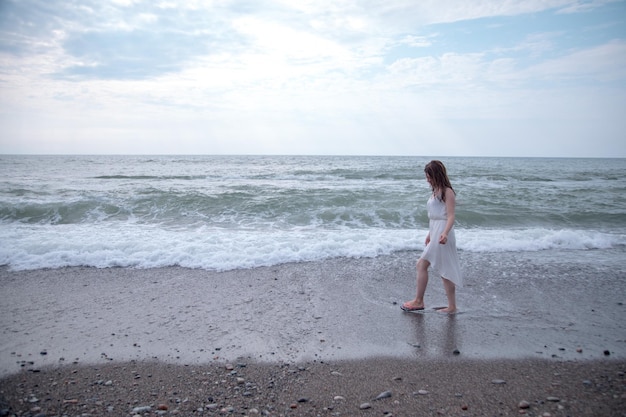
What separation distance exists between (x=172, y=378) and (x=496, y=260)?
620 cm

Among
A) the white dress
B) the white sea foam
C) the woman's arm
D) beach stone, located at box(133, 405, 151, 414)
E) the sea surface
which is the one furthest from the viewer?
the sea surface

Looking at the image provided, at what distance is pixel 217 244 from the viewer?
7547 mm

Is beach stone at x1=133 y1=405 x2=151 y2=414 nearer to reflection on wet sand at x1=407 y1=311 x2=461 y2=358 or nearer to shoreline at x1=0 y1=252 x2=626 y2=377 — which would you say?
shoreline at x1=0 y1=252 x2=626 y2=377

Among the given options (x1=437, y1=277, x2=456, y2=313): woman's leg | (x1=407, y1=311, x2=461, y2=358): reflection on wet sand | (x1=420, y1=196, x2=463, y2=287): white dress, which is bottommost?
(x1=407, y1=311, x2=461, y2=358): reflection on wet sand

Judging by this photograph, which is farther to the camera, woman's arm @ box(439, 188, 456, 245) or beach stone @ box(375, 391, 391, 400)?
woman's arm @ box(439, 188, 456, 245)

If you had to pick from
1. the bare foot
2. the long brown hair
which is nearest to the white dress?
the long brown hair

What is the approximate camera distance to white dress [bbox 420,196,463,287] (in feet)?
14.9

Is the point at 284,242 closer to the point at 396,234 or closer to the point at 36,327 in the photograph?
the point at 396,234

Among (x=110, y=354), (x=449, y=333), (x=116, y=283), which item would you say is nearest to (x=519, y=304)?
(x=449, y=333)

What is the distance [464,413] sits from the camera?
2.64 metres

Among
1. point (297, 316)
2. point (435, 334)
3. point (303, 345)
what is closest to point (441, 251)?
point (435, 334)

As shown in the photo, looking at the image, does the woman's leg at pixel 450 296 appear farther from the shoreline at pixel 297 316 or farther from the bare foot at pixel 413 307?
the bare foot at pixel 413 307

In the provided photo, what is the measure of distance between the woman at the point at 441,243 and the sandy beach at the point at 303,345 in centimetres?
27

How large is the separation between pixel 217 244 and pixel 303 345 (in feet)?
14.2
